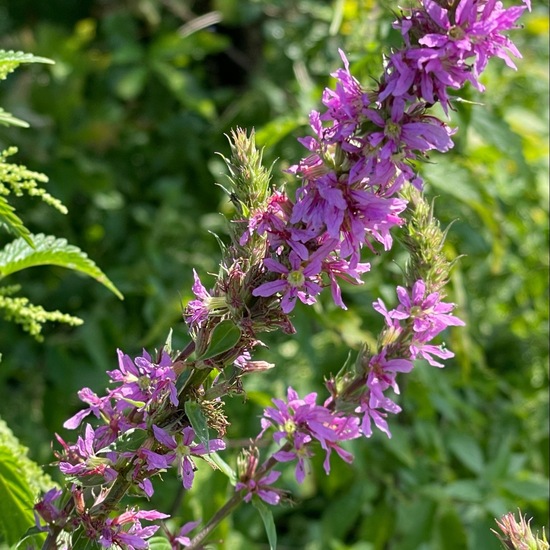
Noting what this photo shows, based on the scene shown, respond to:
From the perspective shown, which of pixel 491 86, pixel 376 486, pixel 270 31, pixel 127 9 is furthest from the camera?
pixel 127 9

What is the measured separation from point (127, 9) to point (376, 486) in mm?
1459

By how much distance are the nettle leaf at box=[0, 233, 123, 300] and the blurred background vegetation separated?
529 mm

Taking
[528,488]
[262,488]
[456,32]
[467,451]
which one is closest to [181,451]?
[262,488]

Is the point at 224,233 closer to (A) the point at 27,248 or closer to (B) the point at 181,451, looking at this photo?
(A) the point at 27,248

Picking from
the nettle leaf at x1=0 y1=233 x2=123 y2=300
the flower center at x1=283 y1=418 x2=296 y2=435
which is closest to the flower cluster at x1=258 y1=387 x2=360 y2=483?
the flower center at x1=283 y1=418 x2=296 y2=435

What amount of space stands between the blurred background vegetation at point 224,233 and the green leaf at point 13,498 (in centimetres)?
48

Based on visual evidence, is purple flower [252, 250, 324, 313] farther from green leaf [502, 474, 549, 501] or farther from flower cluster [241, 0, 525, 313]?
green leaf [502, 474, 549, 501]

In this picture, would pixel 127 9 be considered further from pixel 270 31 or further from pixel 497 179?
pixel 497 179

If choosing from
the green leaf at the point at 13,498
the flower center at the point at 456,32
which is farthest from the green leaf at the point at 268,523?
the flower center at the point at 456,32

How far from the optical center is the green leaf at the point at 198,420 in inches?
26.3

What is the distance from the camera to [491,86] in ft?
6.35

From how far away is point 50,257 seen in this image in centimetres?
92

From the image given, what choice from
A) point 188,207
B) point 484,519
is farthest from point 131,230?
point 484,519

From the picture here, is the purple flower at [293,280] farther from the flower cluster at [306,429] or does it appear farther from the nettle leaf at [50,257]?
the nettle leaf at [50,257]
